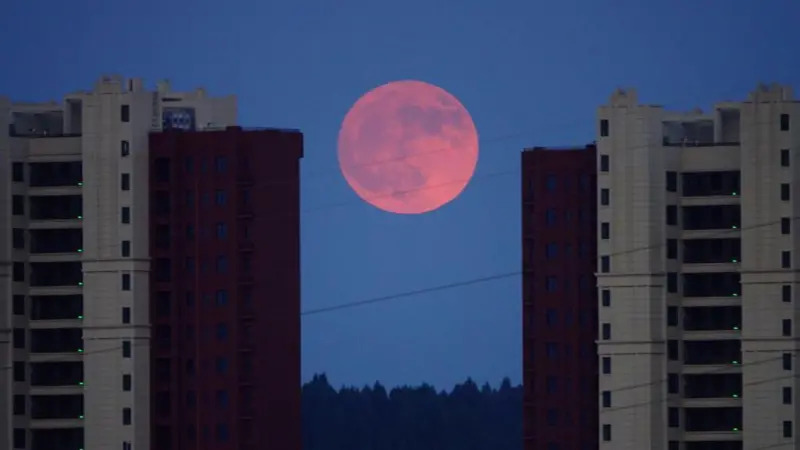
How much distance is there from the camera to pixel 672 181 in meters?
114

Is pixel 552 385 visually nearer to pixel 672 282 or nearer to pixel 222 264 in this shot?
pixel 672 282

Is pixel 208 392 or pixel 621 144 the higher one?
pixel 621 144

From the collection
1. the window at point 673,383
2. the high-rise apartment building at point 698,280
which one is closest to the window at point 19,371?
the high-rise apartment building at point 698,280

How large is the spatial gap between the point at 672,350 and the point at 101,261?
78.6ft

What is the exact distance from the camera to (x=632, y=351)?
113312 mm

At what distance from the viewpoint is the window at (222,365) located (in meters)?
112

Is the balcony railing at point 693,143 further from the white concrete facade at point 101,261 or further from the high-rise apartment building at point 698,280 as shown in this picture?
the white concrete facade at point 101,261

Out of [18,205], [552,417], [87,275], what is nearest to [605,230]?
[552,417]

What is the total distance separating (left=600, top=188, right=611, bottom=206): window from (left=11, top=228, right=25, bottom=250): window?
24.1m

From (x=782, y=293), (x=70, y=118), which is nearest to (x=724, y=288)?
(x=782, y=293)

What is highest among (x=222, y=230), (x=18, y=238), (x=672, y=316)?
(x=222, y=230)

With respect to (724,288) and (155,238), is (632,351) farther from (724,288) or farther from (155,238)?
(155,238)

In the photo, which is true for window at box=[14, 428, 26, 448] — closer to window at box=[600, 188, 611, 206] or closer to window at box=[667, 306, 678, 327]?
window at box=[600, 188, 611, 206]

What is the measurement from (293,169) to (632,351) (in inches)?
633
